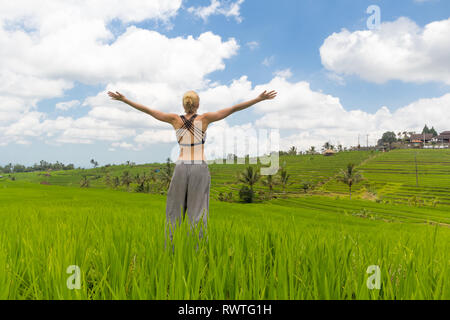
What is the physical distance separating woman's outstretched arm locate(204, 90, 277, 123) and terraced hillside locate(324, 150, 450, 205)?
93409 mm

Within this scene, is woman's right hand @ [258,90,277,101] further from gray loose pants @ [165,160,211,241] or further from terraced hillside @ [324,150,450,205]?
terraced hillside @ [324,150,450,205]

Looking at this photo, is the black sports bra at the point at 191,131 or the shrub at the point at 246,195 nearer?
the black sports bra at the point at 191,131

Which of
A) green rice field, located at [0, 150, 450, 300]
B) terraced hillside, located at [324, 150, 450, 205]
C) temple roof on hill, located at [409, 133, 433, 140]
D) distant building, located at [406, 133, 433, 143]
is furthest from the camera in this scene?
temple roof on hill, located at [409, 133, 433, 140]

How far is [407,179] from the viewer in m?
98.4

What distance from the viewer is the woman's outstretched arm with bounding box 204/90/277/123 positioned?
3195mm

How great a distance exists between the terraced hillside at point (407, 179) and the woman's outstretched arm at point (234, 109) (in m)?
93.4

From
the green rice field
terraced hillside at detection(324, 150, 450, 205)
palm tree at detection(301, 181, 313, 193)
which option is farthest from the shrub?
the green rice field

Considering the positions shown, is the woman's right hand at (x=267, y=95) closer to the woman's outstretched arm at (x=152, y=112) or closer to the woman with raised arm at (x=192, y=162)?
the woman with raised arm at (x=192, y=162)

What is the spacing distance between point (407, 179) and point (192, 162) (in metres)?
121

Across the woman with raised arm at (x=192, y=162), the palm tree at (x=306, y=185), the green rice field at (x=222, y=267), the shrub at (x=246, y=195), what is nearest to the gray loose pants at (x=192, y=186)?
the woman with raised arm at (x=192, y=162)

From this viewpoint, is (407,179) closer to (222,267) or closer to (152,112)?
(152,112)

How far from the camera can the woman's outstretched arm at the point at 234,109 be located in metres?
3.20
